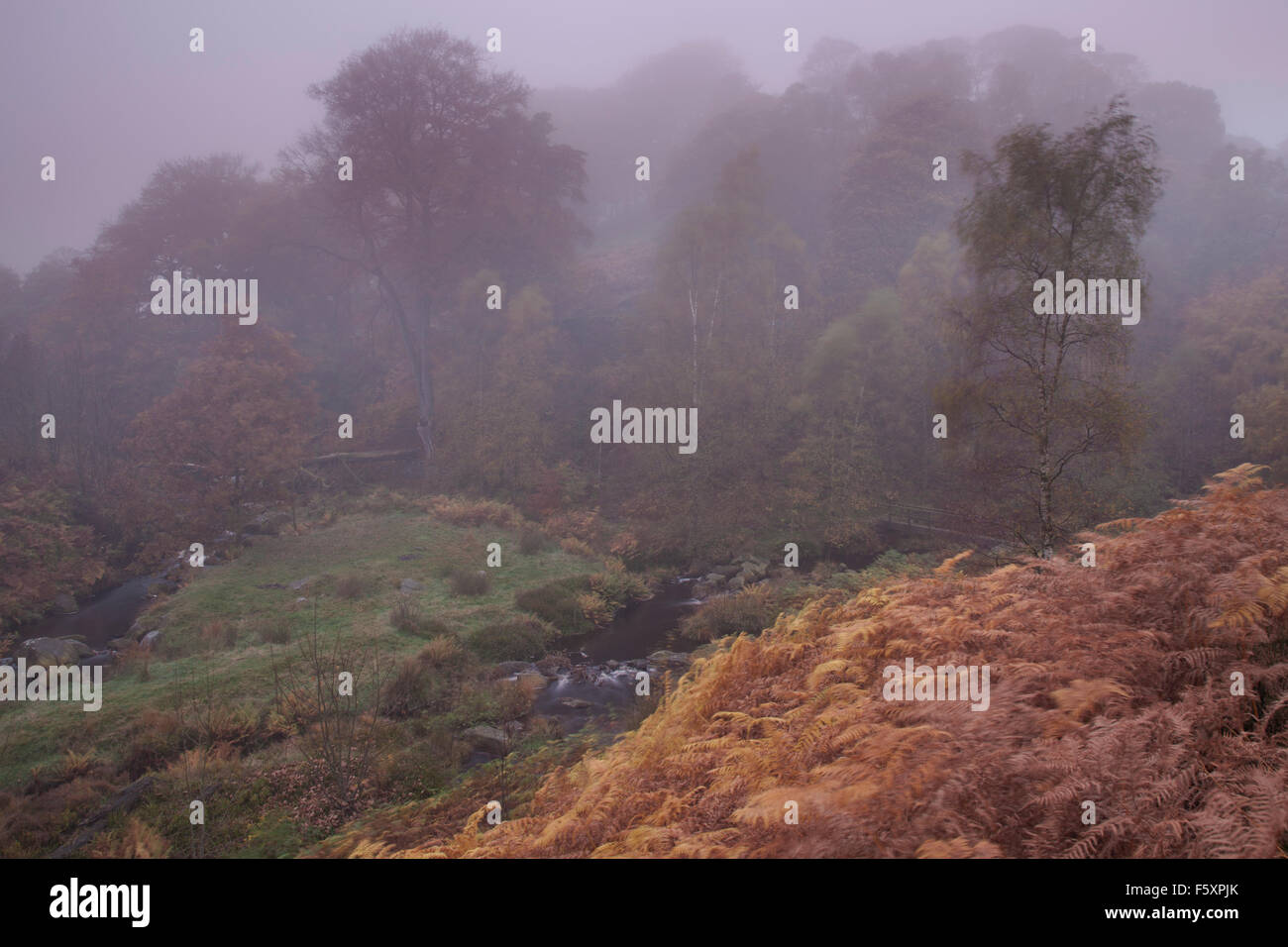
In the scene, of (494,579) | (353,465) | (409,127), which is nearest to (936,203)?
(409,127)

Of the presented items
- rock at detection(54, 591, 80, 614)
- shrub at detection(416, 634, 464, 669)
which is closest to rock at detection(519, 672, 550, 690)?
shrub at detection(416, 634, 464, 669)

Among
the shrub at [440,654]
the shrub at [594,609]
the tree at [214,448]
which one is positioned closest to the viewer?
the shrub at [440,654]

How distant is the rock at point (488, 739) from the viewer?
402 inches

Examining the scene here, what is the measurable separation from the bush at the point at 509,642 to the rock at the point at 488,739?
3.78 metres

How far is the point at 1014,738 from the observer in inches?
157

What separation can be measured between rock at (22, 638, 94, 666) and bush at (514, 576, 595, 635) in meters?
9.76

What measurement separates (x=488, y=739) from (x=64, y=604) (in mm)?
15779

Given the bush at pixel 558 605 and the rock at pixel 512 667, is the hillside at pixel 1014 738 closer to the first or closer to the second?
the rock at pixel 512 667

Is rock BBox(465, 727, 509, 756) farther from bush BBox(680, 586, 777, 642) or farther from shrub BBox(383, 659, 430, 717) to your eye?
bush BBox(680, 586, 777, 642)

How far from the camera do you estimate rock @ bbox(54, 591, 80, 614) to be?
1781 cm

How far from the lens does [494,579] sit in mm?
19406

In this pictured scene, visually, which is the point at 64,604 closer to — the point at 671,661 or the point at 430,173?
the point at 671,661

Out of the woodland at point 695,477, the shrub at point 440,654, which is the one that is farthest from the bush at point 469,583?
the shrub at point 440,654
